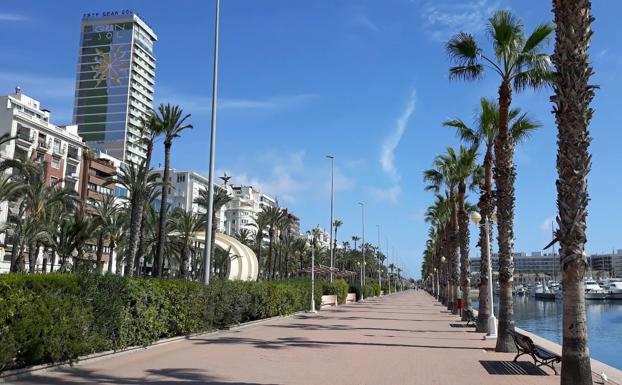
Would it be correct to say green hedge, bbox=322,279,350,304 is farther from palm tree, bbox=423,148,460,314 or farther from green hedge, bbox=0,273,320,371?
green hedge, bbox=0,273,320,371

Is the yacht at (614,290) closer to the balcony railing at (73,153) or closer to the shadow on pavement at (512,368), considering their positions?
the balcony railing at (73,153)

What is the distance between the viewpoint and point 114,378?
9.91m

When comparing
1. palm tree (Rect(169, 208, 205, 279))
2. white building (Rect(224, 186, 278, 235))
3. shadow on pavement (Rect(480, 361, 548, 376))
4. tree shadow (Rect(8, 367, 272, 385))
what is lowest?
shadow on pavement (Rect(480, 361, 548, 376))

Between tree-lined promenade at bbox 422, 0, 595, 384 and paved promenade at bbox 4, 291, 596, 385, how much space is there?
97.9 inches

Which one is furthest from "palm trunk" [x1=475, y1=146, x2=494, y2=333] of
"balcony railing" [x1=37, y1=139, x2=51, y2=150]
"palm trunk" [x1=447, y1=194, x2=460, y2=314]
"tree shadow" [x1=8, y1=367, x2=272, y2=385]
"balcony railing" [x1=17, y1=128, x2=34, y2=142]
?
"balcony railing" [x1=37, y1=139, x2=51, y2=150]

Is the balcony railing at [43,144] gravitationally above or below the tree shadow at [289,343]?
above

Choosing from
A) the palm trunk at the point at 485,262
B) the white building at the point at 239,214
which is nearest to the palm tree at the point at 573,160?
the palm trunk at the point at 485,262

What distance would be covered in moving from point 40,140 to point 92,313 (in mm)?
70490

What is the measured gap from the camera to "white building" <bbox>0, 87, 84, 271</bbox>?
7031cm

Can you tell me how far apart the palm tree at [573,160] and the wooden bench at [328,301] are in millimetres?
32032

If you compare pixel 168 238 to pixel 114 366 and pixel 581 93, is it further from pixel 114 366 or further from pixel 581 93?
pixel 581 93

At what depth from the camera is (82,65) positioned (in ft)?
505

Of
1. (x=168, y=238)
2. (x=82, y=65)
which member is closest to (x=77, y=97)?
(x=82, y=65)

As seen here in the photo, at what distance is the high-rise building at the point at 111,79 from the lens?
5748 inches
